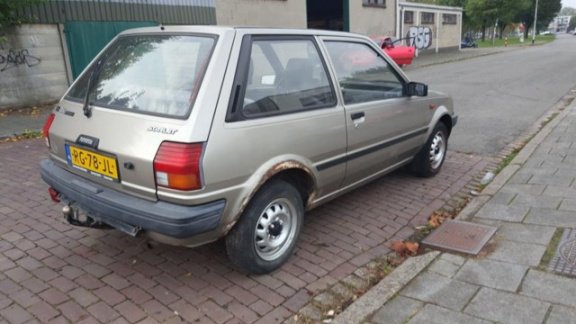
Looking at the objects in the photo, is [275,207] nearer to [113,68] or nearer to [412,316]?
[412,316]

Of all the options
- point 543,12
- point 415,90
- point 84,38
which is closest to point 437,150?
point 415,90

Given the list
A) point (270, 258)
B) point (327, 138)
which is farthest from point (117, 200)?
point (327, 138)

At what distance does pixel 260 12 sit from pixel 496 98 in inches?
409

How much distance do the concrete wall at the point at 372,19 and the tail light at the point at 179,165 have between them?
22036 mm

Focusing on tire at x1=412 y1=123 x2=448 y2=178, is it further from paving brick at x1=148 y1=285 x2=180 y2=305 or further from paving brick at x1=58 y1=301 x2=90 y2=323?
paving brick at x1=58 y1=301 x2=90 y2=323

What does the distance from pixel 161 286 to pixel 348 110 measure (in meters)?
2.00

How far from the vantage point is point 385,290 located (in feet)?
10.3

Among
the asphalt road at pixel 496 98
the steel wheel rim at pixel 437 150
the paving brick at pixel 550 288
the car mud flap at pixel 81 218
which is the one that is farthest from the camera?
the asphalt road at pixel 496 98

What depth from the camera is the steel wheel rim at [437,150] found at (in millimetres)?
5379

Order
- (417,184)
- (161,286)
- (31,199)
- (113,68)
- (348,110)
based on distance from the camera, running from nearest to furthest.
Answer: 1. (161,286)
2. (113,68)
3. (348,110)
4. (31,199)
5. (417,184)

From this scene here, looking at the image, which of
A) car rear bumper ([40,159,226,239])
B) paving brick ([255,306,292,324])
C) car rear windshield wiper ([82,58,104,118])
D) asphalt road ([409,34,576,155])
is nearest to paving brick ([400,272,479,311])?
paving brick ([255,306,292,324])

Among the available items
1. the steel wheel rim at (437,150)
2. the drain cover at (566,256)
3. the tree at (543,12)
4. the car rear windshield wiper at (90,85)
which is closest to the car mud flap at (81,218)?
the car rear windshield wiper at (90,85)

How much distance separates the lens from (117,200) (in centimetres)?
298

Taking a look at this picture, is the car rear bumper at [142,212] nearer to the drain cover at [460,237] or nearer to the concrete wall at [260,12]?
the drain cover at [460,237]
